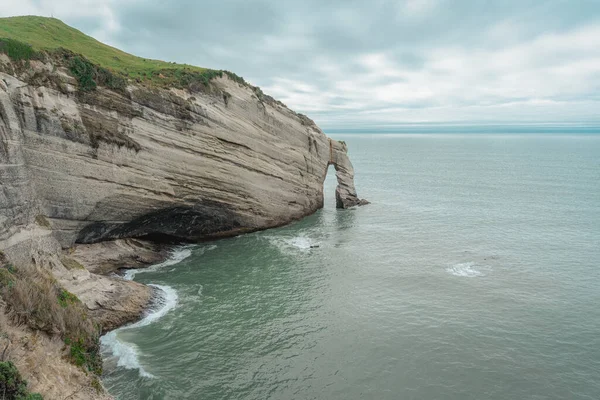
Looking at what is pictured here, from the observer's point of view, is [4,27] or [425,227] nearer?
[4,27]

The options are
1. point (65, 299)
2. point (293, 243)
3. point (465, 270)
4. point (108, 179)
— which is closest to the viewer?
point (65, 299)

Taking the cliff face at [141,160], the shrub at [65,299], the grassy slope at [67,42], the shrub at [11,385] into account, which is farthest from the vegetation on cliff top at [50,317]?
the grassy slope at [67,42]

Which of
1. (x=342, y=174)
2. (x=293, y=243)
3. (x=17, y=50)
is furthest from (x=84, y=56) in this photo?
(x=342, y=174)

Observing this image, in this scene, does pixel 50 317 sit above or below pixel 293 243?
above

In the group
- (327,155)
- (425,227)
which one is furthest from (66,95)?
(425,227)

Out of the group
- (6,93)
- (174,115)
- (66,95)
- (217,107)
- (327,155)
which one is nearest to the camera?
(6,93)

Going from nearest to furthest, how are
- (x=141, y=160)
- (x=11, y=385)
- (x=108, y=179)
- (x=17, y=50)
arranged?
(x=11, y=385) → (x=17, y=50) → (x=108, y=179) → (x=141, y=160)

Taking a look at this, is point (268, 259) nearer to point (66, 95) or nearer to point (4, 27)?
point (66, 95)

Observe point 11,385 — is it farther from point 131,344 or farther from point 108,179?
point 108,179

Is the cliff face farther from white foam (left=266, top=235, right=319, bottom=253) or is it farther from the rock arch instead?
the rock arch
